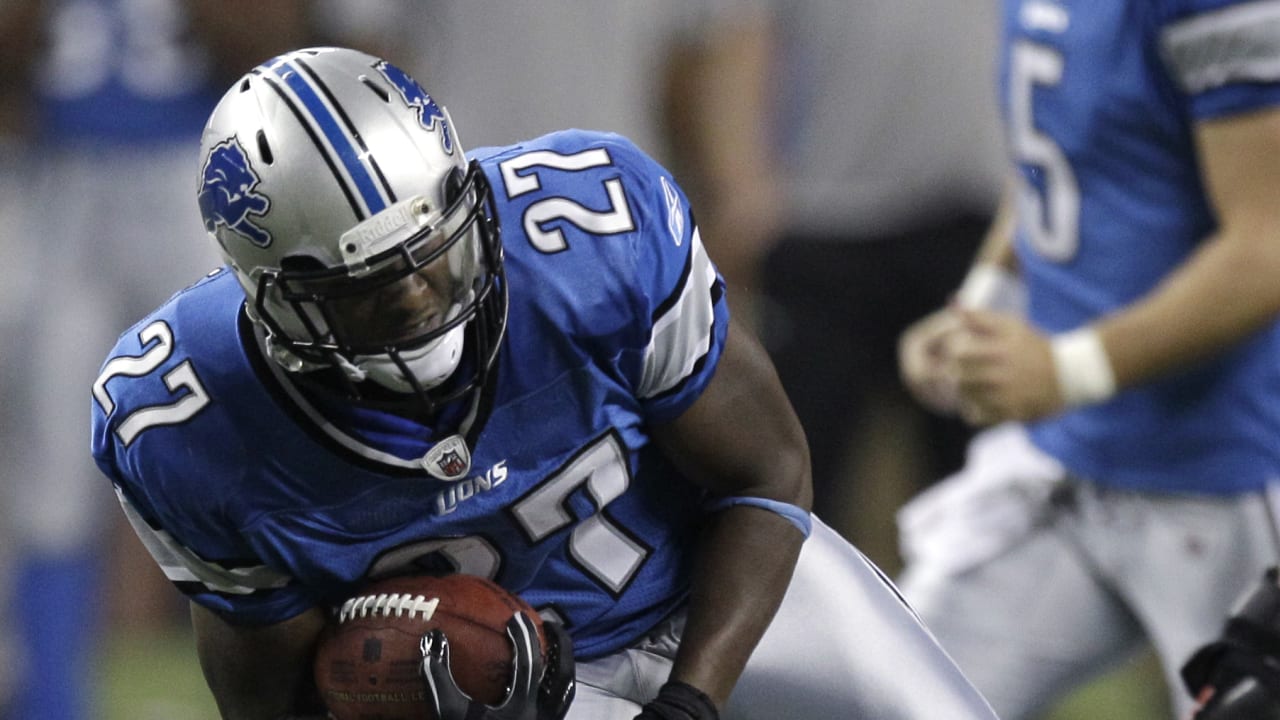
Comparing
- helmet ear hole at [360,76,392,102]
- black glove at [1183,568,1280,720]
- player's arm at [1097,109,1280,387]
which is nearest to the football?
helmet ear hole at [360,76,392,102]

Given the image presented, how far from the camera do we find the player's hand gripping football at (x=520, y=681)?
201 centimetres

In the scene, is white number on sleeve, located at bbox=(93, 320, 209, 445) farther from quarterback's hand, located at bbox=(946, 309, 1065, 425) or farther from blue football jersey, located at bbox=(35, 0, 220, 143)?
blue football jersey, located at bbox=(35, 0, 220, 143)

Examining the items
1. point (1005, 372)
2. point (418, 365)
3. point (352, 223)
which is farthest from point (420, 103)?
point (1005, 372)

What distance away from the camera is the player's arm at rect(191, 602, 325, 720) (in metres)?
2.21

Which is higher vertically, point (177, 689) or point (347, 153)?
point (347, 153)

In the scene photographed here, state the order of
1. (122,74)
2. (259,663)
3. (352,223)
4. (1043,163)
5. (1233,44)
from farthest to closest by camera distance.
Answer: (122,74), (1043,163), (1233,44), (259,663), (352,223)

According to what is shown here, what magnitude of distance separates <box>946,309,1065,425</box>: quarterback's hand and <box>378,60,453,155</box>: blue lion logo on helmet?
3.20 feet

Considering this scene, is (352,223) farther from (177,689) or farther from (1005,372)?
(177,689)

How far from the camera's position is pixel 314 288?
6.54ft

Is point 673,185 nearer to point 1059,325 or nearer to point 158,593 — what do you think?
point 1059,325

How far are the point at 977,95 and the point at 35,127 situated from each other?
86.0 inches

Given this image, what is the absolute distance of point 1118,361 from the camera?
2709mm

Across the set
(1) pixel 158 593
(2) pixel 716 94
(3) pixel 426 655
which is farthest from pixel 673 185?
(1) pixel 158 593

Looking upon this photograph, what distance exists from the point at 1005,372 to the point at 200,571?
3.84 feet
